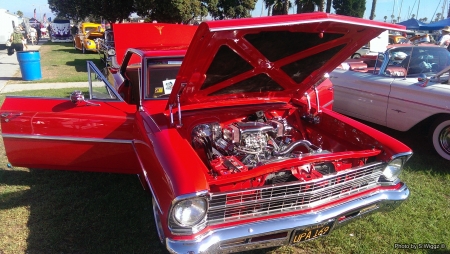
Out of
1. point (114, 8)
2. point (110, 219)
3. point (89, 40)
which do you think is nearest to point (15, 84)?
point (110, 219)

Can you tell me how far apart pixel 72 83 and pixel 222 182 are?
377 inches

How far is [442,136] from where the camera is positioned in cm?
478

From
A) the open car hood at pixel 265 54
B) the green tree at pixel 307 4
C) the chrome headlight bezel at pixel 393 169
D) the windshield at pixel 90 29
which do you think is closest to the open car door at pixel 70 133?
the open car hood at pixel 265 54

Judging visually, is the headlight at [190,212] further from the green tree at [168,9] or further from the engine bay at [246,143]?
the green tree at [168,9]

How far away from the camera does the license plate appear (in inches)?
91.5

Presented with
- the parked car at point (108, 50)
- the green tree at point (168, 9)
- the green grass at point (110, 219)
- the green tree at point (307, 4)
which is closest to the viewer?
the green grass at point (110, 219)

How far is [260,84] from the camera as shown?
3.31m

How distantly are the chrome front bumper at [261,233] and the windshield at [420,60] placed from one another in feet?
12.9

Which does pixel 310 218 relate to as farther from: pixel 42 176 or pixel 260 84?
pixel 42 176

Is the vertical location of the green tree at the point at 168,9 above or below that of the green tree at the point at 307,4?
below

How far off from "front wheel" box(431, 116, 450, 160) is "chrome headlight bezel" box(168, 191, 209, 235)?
398 centimetres

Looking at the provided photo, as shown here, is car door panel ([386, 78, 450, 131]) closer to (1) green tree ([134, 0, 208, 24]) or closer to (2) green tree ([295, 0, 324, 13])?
(1) green tree ([134, 0, 208, 24])

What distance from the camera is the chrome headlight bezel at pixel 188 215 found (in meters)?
Answer: 2.15

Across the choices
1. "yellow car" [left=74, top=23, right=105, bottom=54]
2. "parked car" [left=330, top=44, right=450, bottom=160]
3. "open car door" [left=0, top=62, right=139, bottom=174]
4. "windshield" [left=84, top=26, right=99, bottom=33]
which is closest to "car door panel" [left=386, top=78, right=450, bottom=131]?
"parked car" [left=330, top=44, right=450, bottom=160]
